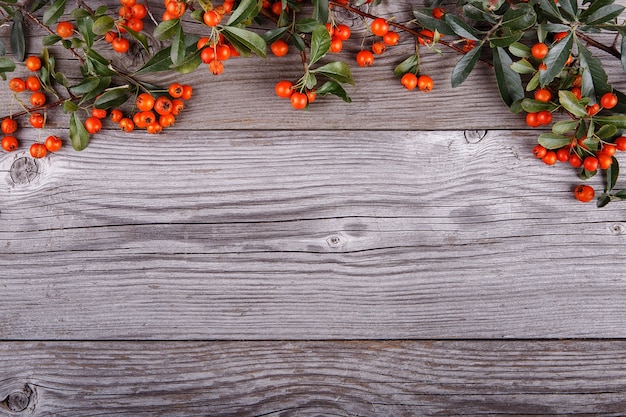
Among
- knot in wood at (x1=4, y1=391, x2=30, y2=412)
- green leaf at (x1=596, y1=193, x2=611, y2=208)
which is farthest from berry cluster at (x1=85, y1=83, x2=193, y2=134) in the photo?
green leaf at (x1=596, y1=193, x2=611, y2=208)

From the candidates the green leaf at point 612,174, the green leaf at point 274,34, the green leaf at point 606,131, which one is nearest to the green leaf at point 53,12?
the green leaf at point 274,34

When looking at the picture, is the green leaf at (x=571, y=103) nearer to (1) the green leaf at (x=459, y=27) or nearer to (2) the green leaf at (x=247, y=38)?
(1) the green leaf at (x=459, y=27)

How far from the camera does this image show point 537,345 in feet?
5.13

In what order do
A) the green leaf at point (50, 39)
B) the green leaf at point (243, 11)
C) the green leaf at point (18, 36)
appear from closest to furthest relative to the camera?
1. the green leaf at point (243, 11)
2. the green leaf at point (50, 39)
3. the green leaf at point (18, 36)

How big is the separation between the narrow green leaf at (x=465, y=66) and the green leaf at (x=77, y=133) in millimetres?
1130

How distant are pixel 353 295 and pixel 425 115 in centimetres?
62

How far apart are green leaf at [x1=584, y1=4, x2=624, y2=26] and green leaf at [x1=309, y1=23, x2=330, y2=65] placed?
0.72 metres

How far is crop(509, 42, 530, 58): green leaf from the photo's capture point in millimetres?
1423

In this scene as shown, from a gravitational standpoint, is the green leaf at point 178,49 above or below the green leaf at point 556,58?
below

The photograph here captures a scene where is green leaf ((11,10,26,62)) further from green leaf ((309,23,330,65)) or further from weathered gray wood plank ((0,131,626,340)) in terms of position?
green leaf ((309,23,330,65))

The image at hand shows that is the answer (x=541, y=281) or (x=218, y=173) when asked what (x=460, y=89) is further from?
(x=218, y=173)

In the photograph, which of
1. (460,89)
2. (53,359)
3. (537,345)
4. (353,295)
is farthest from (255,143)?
(537,345)

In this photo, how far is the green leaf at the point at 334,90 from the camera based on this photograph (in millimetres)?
1449

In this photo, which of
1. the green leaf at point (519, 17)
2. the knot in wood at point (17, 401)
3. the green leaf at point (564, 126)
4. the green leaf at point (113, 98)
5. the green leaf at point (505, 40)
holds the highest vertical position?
the green leaf at point (519, 17)
